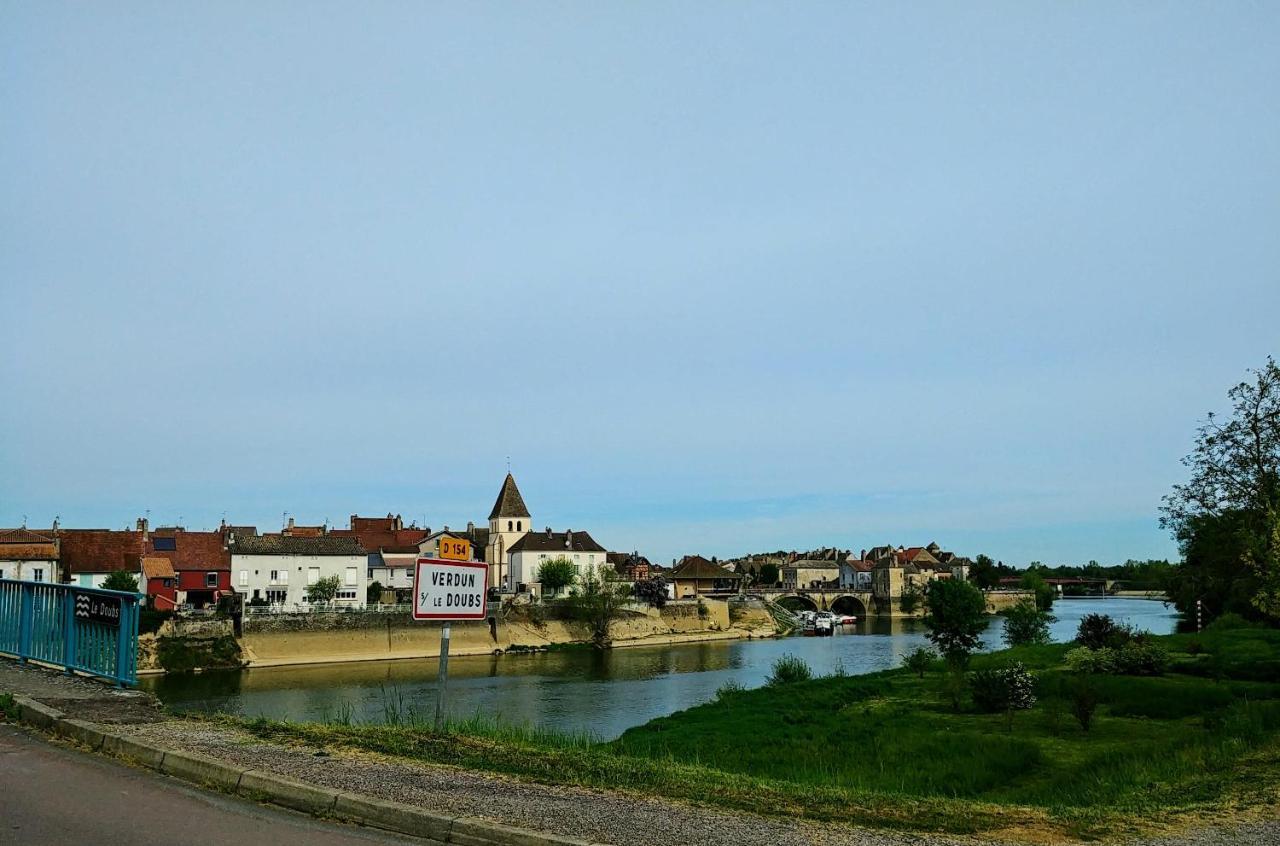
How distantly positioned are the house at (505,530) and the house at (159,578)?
140 feet

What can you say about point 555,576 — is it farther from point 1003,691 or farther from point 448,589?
point 448,589

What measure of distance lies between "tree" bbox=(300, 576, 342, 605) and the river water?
1735cm

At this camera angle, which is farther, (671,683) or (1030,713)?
(671,683)

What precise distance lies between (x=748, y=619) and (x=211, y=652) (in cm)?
5824

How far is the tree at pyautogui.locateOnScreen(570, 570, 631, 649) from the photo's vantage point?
3196 inches

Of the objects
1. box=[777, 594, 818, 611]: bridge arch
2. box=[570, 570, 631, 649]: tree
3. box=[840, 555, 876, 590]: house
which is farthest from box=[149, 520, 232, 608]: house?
box=[840, 555, 876, 590]: house

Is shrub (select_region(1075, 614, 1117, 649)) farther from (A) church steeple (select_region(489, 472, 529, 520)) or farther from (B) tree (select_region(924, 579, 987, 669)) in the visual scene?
(A) church steeple (select_region(489, 472, 529, 520))

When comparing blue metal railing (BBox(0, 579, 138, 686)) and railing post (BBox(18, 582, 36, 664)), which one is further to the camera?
railing post (BBox(18, 582, 36, 664))

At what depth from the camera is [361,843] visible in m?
6.91

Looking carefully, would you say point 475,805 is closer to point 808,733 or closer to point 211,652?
point 808,733

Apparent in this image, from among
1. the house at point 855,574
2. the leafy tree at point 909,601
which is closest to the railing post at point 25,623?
the leafy tree at point 909,601

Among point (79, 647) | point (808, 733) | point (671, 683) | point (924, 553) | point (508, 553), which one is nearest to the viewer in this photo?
point (79, 647)

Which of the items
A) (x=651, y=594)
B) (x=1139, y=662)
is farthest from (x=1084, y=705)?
(x=651, y=594)

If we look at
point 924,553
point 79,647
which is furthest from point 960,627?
point 924,553
